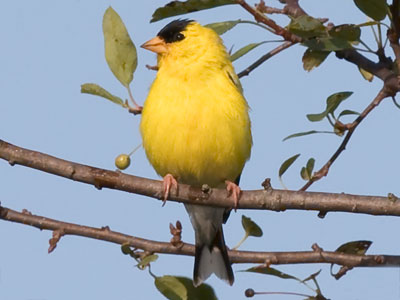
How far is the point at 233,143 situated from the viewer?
356cm

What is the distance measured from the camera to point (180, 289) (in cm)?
236

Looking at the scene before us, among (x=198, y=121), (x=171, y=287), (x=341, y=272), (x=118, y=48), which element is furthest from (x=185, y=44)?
(x=171, y=287)

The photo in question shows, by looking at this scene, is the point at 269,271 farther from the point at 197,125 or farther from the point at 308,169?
the point at 197,125

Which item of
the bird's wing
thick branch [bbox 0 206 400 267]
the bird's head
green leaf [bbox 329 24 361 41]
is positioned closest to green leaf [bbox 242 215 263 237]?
thick branch [bbox 0 206 400 267]

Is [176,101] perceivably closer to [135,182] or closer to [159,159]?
[159,159]

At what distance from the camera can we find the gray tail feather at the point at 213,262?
387 cm

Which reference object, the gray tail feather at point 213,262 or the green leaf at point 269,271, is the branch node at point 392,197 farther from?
the gray tail feather at point 213,262

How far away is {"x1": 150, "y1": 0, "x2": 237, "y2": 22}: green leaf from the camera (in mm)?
2688

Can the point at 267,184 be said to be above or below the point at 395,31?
below

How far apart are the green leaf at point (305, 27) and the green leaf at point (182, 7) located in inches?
11.5

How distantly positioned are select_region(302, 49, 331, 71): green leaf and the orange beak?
1.41 meters

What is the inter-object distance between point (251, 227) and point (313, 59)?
31.4 inches

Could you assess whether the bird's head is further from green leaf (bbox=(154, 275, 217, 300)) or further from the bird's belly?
green leaf (bbox=(154, 275, 217, 300))

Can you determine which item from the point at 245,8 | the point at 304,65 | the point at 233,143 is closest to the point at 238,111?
the point at 233,143
